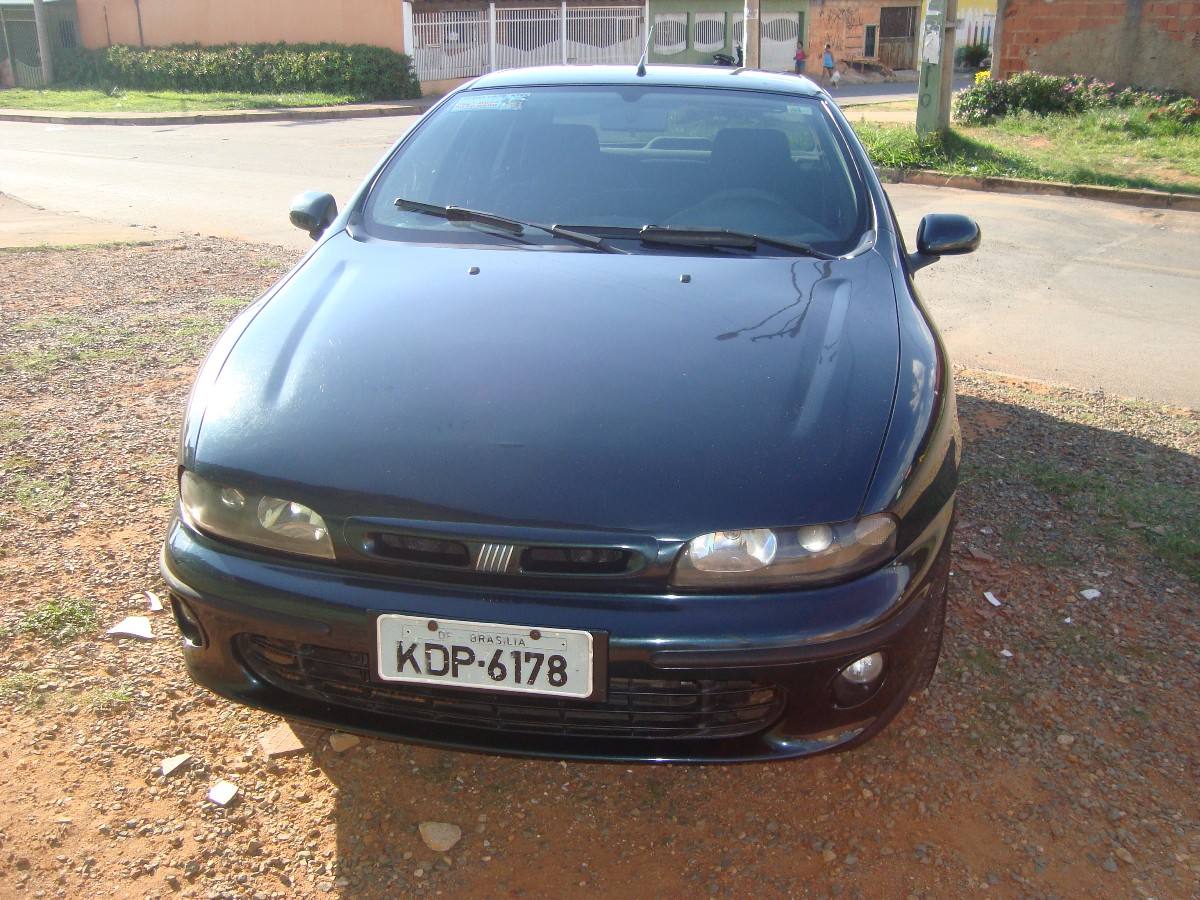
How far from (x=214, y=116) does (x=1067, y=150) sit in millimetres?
14686

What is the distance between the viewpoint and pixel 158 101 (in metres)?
22.8

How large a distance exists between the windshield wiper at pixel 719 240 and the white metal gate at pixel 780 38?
3178 centimetres

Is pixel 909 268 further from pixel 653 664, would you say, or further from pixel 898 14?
pixel 898 14

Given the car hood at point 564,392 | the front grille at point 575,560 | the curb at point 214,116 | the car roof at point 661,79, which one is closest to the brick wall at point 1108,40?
the curb at point 214,116

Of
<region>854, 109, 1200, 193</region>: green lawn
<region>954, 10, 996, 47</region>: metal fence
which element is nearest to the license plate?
<region>854, 109, 1200, 193</region>: green lawn

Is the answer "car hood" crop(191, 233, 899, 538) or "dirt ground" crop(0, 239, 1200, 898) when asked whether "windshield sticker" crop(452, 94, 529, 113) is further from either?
"dirt ground" crop(0, 239, 1200, 898)

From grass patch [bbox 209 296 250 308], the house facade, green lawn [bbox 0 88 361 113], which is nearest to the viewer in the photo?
grass patch [bbox 209 296 250 308]

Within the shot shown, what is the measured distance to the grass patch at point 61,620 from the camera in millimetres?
2998

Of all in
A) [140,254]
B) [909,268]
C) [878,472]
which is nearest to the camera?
[878,472]

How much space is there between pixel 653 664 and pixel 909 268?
68.8 inches

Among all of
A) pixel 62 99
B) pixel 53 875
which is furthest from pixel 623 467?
pixel 62 99

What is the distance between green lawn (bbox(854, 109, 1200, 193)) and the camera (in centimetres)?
1143

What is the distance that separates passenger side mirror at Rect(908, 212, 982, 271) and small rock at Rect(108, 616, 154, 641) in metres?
2.51

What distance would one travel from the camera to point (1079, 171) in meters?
11.6
